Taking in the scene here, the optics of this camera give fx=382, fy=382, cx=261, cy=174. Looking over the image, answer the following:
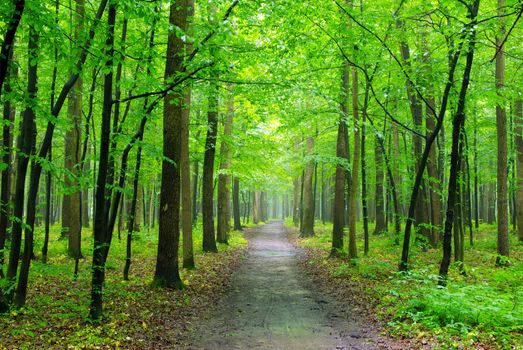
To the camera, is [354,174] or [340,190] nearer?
[354,174]

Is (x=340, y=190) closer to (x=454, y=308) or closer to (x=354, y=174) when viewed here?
(x=354, y=174)

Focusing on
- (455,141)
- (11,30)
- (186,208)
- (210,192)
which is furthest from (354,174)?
(11,30)

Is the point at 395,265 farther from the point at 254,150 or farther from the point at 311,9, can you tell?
the point at 254,150

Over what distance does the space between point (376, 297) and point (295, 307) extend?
78.1 inches

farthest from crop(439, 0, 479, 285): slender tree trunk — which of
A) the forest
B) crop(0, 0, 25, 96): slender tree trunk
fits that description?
crop(0, 0, 25, 96): slender tree trunk

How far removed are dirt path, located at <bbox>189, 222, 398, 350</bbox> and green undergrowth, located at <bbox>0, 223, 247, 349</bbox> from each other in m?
0.74

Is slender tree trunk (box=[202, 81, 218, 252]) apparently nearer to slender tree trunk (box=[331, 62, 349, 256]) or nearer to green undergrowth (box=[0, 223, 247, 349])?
green undergrowth (box=[0, 223, 247, 349])

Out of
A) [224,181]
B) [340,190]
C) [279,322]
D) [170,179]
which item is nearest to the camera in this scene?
[279,322]

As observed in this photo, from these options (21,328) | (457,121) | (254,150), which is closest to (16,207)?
(21,328)

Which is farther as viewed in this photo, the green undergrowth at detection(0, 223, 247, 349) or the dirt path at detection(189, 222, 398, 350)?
the dirt path at detection(189, 222, 398, 350)

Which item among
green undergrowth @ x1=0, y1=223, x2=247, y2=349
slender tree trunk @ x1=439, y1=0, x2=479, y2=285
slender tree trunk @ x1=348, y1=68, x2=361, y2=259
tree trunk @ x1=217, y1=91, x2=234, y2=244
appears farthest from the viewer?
tree trunk @ x1=217, y1=91, x2=234, y2=244

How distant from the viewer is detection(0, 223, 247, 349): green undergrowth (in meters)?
5.97

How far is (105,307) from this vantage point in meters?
7.83

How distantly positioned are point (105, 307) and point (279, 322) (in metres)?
3.57
